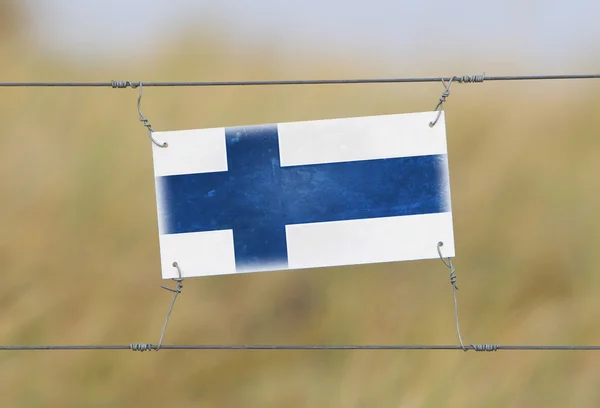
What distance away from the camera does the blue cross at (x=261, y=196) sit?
1418 mm

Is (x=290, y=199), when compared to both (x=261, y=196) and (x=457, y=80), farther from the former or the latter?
(x=457, y=80)

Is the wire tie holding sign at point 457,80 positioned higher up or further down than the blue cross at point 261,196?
higher up

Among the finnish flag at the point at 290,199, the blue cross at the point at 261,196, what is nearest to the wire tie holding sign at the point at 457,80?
the finnish flag at the point at 290,199

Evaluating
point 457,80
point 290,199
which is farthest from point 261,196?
point 457,80

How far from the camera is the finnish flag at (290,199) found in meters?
1.41

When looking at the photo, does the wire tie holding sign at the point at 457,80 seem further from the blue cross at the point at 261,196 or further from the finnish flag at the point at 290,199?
the blue cross at the point at 261,196

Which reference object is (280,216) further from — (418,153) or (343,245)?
(418,153)

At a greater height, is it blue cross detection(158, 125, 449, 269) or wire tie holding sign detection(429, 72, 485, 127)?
wire tie holding sign detection(429, 72, 485, 127)

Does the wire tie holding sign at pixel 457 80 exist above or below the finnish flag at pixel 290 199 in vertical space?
above

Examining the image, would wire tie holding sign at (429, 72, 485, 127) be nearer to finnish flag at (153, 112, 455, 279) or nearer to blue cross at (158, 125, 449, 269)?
finnish flag at (153, 112, 455, 279)

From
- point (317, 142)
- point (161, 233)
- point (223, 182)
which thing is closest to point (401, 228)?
point (317, 142)

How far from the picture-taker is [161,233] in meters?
1.42

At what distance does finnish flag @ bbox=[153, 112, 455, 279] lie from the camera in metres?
1.41

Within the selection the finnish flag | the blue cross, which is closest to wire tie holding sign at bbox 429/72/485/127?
the finnish flag
